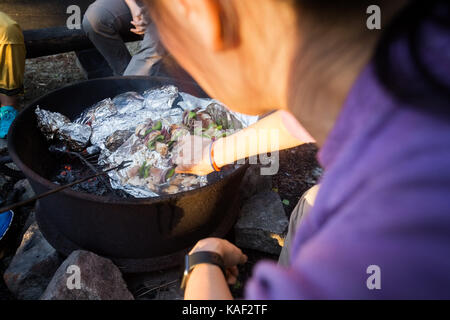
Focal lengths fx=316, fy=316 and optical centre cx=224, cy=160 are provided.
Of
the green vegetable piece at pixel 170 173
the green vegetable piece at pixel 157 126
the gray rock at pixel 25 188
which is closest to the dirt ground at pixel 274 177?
the gray rock at pixel 25 188

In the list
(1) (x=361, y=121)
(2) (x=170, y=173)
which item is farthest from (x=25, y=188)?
(1) (x=361, y=121)

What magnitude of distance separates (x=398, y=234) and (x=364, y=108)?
20 cm

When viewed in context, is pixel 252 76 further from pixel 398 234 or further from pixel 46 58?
pixel 46 58

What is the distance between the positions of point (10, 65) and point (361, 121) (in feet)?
12.5

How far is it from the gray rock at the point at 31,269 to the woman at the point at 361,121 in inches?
75.4

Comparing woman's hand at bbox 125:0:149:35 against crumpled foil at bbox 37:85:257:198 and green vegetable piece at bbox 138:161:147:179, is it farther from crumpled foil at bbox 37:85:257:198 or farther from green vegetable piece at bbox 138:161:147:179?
green vegetable piece at bbox 138:161:147:179

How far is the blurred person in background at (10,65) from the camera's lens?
3.20 m

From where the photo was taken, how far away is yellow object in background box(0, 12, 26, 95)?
126 inches

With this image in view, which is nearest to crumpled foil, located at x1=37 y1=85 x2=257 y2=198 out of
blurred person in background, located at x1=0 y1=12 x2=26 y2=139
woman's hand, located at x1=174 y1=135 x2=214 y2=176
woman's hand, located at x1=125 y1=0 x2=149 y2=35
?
woman's hand, located at x1=174 y1=135 x2=214 y2=176

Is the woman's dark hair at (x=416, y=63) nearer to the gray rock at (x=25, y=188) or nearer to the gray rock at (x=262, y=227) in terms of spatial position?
the gray rock at (x=262, y=227)

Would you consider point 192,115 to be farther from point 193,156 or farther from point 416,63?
point 416,63

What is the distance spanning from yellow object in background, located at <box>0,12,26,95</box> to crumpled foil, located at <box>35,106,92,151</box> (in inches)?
60.7

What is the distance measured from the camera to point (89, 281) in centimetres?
168
